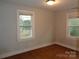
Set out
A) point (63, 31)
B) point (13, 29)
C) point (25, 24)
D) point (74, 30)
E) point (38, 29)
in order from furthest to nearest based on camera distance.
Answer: point (63, 31), point (38, 29), point (74, 30), point (25, 24), point (13, 29)

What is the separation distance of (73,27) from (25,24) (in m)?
2.17

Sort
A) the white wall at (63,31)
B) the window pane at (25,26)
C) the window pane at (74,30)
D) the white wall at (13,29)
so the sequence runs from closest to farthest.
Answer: the white wall at (13,29), the window pane at (25,26), the window pane at (74,30), the white wall at (63,31)

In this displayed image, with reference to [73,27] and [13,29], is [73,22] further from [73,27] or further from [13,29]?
[13,29]

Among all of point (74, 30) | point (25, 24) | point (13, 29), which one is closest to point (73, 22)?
point (74, 30)

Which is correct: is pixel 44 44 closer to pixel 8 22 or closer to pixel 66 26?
pixel 66 26

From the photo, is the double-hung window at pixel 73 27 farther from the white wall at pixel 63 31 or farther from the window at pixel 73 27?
the white wall at pixel 63 31

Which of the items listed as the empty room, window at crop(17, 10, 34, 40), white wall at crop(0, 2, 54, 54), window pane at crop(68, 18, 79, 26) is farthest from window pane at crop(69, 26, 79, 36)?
window at crop(17, 10, 34, 40)

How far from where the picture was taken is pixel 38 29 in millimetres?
5453

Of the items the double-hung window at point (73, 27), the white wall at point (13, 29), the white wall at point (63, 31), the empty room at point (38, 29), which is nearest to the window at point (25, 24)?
the empty room at point (38, 29)

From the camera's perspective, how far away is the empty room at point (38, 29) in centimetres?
415

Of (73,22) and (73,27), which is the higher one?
(73,22)

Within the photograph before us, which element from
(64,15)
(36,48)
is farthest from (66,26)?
(36,48)

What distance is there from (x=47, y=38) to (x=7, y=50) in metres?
2.38

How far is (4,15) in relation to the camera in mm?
4102
